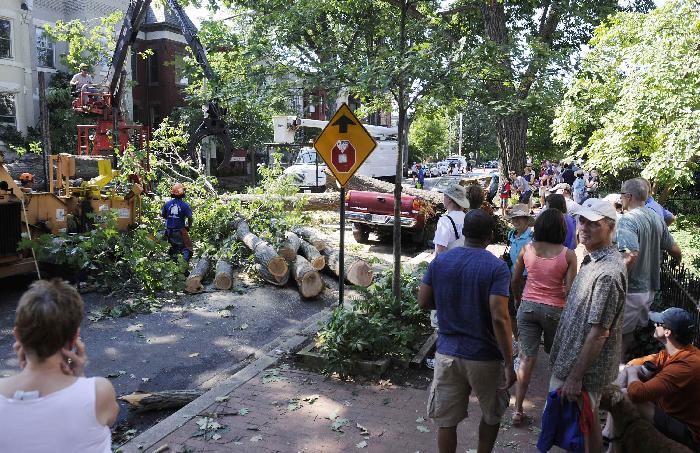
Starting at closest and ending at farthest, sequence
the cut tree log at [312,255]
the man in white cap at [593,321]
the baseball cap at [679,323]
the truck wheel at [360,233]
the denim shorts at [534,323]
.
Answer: the man in white cap at [593,321] → the baseball cap at [679,323] → the denim shorts at [534,323] → the cut tree log at [312,255] → the truck wheel at [360,233]

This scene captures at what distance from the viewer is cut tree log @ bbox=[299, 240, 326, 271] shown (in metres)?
10.4

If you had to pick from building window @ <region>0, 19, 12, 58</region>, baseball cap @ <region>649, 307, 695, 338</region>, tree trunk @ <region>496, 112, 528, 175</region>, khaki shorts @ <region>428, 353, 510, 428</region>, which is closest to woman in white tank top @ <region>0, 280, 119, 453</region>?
khaki shorts @ <region>428, 353, 510, 428</region>

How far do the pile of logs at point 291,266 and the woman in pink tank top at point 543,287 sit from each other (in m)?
5.20

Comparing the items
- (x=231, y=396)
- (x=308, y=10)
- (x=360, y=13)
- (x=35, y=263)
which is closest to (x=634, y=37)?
(x=360, y=13)

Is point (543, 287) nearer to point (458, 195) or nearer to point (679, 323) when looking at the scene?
point (679, 323)

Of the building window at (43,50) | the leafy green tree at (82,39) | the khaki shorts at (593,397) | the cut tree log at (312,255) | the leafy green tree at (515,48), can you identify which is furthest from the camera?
the building window at (43,50)

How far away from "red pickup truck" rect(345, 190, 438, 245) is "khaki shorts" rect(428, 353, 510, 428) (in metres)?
10.0

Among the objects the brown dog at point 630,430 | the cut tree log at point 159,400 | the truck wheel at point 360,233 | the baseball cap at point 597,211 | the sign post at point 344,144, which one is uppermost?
the sign post at point 344,144

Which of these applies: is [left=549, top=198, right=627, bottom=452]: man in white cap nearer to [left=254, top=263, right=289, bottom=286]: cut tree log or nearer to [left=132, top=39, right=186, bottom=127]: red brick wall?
[left=254, top=263, right=289, bottom=286]: cut tree log

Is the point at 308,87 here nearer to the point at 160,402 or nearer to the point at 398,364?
the point at 398,364

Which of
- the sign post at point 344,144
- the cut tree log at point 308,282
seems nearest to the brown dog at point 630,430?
the sign post at point 344,144

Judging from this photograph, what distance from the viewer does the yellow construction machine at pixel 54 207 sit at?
9.17 m

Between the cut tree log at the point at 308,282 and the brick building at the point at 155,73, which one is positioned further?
the brick building at the point at 155,73

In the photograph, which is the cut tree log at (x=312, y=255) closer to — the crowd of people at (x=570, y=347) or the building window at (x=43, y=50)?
the crowd of people at (x=570, y=347)
